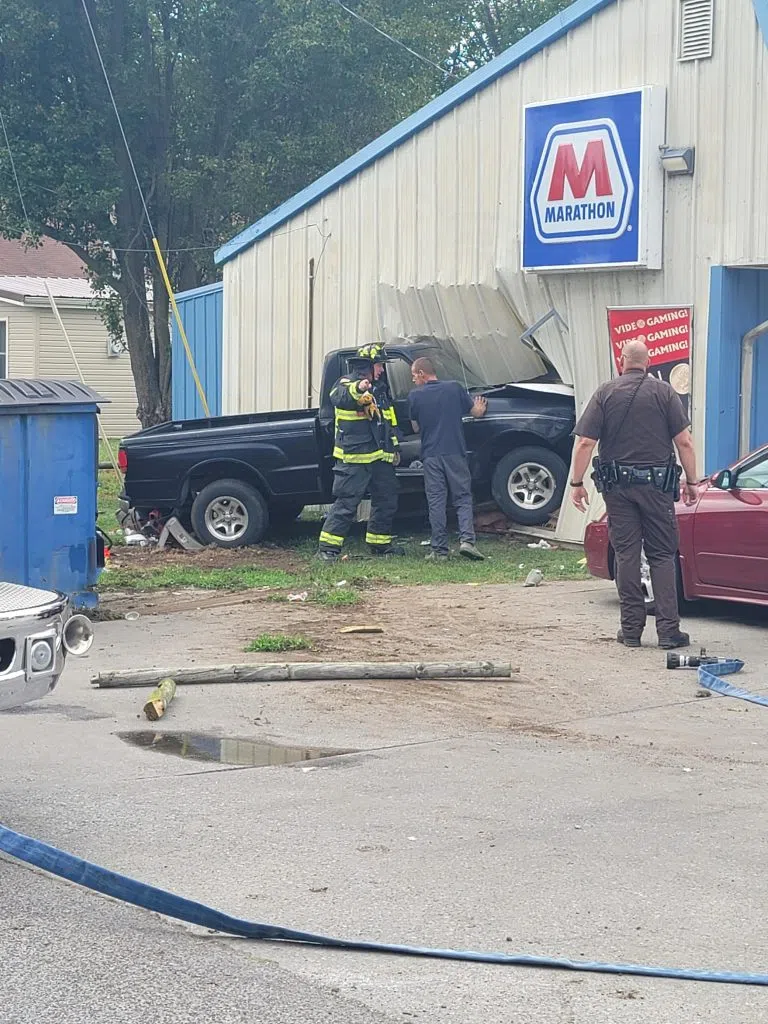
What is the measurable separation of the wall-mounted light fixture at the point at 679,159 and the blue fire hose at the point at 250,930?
1048 cm

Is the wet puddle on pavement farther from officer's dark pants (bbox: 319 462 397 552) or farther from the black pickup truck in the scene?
the black pickup truck

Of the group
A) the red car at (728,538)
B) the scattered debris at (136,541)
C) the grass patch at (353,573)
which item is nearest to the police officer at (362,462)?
the grass patch at (353,573)

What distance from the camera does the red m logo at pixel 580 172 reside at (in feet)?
46.5

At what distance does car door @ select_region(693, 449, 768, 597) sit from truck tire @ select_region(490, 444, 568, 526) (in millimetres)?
4459

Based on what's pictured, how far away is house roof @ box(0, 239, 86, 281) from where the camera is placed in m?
38.1

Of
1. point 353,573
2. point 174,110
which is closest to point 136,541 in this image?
point 353,573

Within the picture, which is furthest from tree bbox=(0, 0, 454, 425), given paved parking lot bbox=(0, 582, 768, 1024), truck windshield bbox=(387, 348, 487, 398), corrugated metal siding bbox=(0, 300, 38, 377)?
paved parking lot bbox=(0, 582, 768, 1024)

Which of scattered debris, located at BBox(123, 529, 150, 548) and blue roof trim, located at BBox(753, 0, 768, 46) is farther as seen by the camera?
scattered debris, located at BBox(123, 529, 150, 548)

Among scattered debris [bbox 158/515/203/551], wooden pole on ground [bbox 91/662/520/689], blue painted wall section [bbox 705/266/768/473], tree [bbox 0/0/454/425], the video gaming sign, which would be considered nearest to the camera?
wooden pole on ground [bbox 91/662/520/689]

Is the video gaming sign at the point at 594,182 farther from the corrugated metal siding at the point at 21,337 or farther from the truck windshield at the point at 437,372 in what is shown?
the corrugated metal siding at the point at 21,337

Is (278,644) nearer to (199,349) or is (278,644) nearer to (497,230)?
(497,230)

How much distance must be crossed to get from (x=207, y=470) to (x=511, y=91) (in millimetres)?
5031

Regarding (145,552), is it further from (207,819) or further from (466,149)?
(207,819)

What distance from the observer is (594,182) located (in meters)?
14.2
